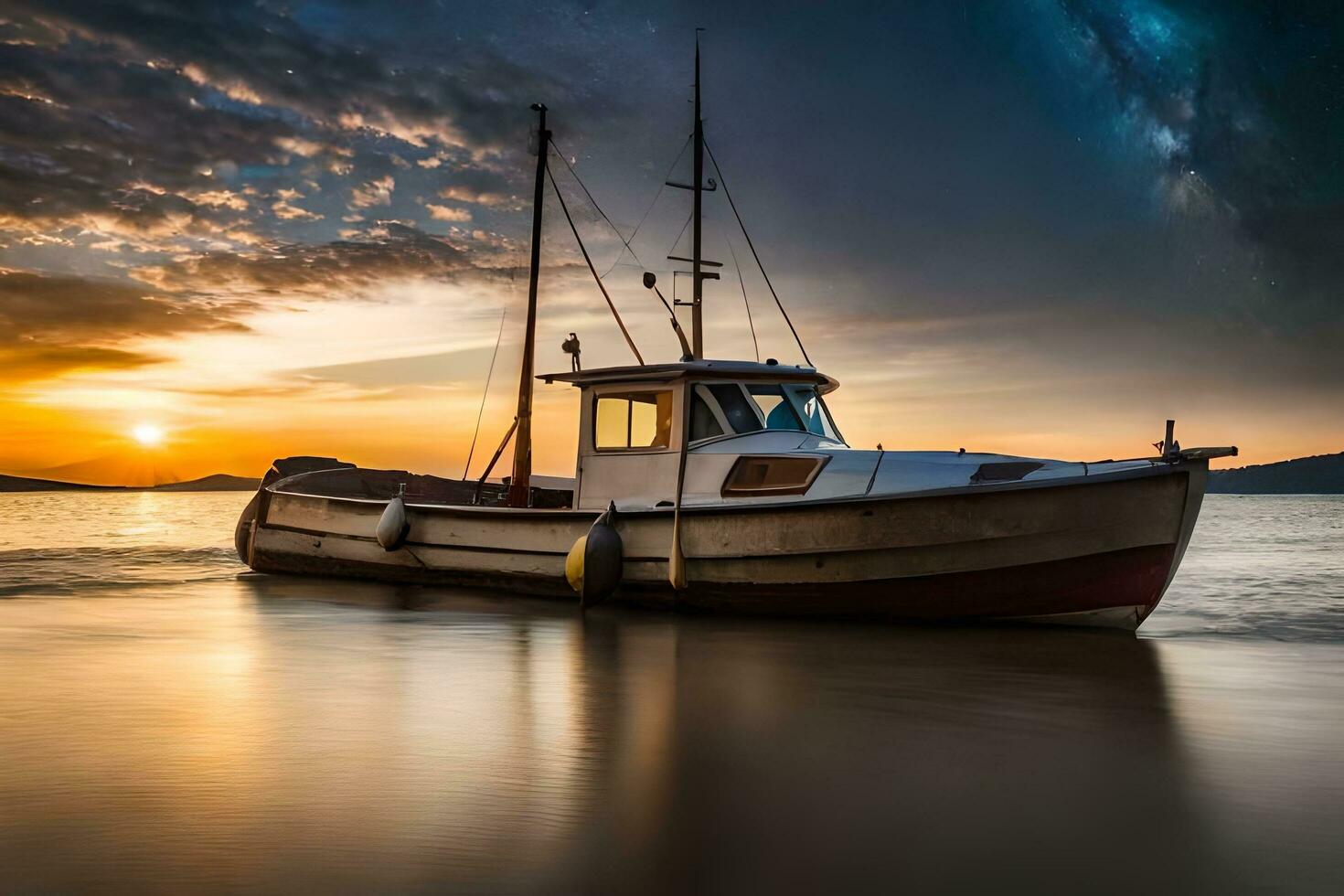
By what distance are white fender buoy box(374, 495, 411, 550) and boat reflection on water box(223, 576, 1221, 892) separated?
494cm

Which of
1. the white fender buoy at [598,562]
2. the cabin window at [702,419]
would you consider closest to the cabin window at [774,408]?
the cabin window at [702,419]

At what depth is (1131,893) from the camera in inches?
139

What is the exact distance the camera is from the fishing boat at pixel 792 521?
10.4 m

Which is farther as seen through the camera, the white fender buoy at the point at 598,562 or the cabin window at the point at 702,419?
the cabin window at the point at 702,419

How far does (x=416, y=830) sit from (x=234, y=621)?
9.15 metres

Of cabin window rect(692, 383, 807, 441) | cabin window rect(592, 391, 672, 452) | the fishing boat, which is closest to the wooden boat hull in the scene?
the fishing boat

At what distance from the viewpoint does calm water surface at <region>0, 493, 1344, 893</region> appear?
149 inches

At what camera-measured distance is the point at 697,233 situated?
18188 millimetres

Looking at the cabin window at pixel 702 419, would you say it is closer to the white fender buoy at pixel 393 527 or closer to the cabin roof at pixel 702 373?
the cabin roof at pixel 702 373

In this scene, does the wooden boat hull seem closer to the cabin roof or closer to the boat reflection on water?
the boat reflection on water

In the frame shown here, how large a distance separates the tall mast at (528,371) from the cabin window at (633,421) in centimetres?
339

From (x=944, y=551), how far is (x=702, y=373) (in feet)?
11.9

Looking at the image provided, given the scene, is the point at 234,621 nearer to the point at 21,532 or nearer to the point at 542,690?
the point at 542,690

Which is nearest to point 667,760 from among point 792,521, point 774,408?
point 792,521
